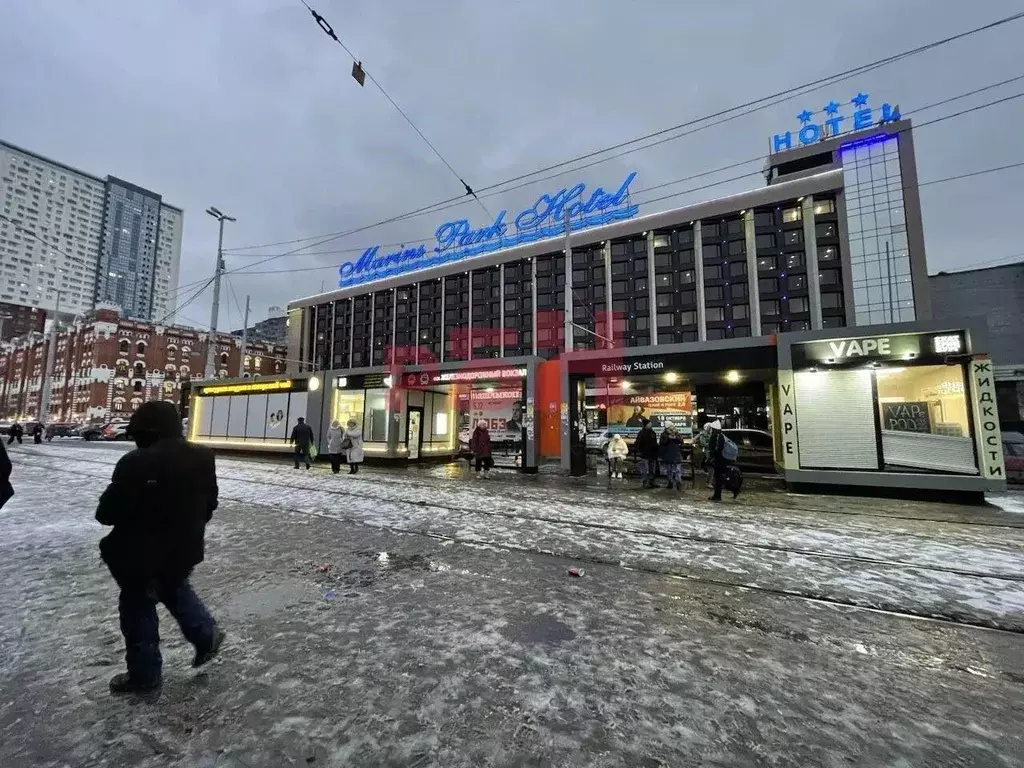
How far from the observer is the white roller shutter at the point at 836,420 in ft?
41.7

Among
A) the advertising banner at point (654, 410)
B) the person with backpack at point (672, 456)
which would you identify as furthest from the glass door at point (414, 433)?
the person with backpack at point (672, 456)

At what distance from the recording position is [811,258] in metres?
46.5

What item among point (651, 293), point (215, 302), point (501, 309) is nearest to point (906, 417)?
point (215, 302)

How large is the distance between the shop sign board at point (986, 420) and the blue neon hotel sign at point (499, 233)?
101ft

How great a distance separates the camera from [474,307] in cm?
6366

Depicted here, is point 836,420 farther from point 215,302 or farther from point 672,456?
point 215,302

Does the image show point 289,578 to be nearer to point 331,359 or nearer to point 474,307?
point 474,307

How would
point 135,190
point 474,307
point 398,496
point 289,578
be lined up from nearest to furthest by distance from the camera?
point 289,578 → point 398,496 → point 474,307 → point 135,190

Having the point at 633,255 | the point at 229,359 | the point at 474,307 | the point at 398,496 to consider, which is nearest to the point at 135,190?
the point at 229,359

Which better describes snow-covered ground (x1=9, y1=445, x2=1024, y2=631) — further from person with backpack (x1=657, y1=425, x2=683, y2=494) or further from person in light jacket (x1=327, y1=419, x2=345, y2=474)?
person in light jacket (x1=327, y1=419, x2=345, y2=474)

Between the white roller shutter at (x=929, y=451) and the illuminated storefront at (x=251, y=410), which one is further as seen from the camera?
the illuminated storefront at (x=251, y=410)

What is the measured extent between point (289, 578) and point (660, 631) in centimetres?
380

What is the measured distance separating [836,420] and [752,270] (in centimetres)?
4107

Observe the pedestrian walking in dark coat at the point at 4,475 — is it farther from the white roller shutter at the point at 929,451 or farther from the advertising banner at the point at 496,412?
the advertising banner at the point at 496,412
